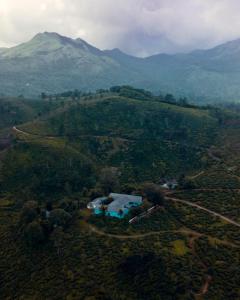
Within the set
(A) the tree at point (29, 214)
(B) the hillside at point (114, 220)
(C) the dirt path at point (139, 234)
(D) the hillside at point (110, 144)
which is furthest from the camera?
(D) the hillside at point (110, 144)

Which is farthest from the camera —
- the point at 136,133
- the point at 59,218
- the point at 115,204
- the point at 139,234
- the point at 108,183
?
the point at 136,133

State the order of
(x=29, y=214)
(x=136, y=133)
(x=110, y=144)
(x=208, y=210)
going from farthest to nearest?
(x=136, y=133) < (x=110, y=144) < (x=208, y=210) < (x=29, y=214)

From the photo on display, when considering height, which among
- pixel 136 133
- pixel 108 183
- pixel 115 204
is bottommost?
pixel 108 183

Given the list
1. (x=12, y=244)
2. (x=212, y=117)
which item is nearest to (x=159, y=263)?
(x=12, y=244)

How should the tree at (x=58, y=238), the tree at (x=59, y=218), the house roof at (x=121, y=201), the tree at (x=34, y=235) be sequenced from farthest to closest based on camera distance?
the house roof at (x=121, y=201), the tree at (x=59, y=218), the tree at (x=34, y=235), the tree at (x=58, y=238)

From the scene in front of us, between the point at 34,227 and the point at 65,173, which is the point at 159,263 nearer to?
the point at 34,227

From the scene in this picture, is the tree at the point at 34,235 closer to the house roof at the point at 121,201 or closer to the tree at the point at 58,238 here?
the tree at the point at 58,238

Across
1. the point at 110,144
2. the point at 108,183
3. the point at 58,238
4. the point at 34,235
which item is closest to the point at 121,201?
the point at 108,183

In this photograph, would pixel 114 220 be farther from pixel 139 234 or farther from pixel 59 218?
pixel 59 218

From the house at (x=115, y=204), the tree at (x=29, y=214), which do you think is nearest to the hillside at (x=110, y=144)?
the house at (x=115, y=204)

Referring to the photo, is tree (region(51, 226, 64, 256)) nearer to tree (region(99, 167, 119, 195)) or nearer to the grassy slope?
tree (region(99, 167, 119, 195))
